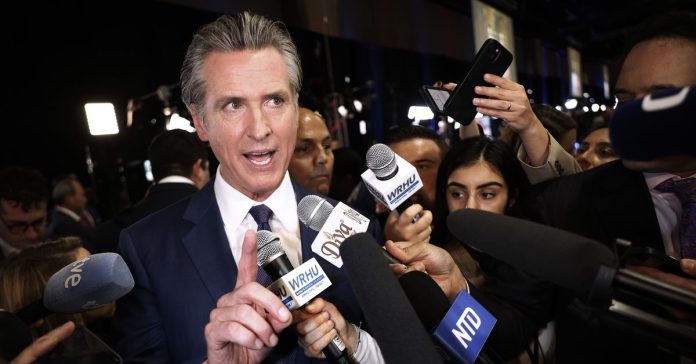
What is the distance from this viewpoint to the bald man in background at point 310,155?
2.50 meters

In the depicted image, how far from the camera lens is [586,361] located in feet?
3.82

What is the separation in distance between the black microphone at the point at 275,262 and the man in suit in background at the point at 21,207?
247 centimetres

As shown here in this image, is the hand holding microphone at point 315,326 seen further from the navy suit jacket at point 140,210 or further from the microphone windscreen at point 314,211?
the navy suit jacket at point 140,210

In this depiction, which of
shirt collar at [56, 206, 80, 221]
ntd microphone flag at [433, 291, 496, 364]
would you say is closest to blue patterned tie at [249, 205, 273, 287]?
ntd microphone flag at [433, 291, 496, 364]

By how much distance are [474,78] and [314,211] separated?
57 cm

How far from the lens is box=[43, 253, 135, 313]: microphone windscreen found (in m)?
0.88

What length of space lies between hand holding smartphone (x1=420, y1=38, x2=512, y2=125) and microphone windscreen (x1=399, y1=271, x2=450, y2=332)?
A: 1.72 feet

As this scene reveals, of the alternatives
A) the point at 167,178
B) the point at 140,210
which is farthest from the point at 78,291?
the point at 167,178

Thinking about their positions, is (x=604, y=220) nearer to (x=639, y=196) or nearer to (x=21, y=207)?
(x=639, y=196)

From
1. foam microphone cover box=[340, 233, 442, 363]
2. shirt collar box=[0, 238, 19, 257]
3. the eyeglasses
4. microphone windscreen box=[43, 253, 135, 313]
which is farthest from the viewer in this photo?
shirt collar box=[0, 238, 19, 257]

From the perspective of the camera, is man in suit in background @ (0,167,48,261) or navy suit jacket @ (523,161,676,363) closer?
navy suit jacket @ (523,161,676,363)

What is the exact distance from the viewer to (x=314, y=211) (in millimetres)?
1041

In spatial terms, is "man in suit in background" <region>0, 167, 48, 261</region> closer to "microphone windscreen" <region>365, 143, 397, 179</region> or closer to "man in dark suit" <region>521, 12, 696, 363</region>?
"microphone windscreen" <region>365, 143, 397, 179</region>

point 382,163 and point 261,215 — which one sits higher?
point 382,163
